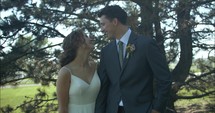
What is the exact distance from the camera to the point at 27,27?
573cm

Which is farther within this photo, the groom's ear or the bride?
the bride

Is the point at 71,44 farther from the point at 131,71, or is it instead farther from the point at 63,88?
the point at 131,71

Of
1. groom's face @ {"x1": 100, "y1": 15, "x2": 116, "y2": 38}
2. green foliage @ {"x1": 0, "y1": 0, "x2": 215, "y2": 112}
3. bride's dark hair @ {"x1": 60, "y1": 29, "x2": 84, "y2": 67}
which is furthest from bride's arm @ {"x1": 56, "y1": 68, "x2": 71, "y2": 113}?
green foliage @ {"x1": 0, "y1": 0, "x2": 215, "y2": 112}

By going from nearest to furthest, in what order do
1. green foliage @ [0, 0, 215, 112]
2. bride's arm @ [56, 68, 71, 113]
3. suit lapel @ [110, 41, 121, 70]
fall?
1. suit lapel @ [110, 41, 121, 70]
2. bride's arm @ [56, 68, 71, 113]
3. green foliage @ [0, 0, 215, 112]

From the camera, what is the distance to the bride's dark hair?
307 cm

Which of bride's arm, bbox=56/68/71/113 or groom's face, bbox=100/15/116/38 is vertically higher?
groom's face, bbox=100/15/116/38

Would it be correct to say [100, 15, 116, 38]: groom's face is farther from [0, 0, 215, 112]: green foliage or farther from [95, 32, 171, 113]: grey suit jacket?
[0, 0, 215, 112]: green foliage

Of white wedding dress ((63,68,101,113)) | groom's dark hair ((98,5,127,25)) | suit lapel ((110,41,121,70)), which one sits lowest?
white wedding dress ((63,68,101,113))

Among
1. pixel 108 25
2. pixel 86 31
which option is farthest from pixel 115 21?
pixel 86 31

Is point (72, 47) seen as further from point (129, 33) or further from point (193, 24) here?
point (193, 24)

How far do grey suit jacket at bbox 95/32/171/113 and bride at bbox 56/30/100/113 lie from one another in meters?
0.36

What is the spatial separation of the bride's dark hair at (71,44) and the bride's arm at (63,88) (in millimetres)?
138

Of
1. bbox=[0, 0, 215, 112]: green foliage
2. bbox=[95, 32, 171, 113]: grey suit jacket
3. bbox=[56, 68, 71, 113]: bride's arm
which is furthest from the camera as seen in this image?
bbox=[0, 0, 215, 112]: green foliage

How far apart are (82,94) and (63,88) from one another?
0.68 feet
